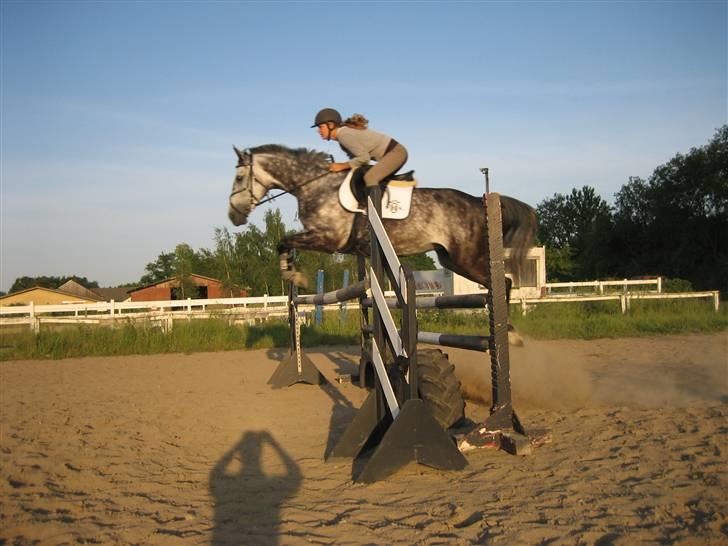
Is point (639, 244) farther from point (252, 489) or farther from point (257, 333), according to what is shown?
point (252, 489)

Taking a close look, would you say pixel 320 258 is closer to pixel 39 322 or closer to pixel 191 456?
pixel 39 322

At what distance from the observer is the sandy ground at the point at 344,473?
2.14 meters

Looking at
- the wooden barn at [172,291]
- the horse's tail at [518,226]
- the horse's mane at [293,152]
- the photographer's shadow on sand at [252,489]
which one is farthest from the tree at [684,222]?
the photographer's shadow on sand at [252,489]

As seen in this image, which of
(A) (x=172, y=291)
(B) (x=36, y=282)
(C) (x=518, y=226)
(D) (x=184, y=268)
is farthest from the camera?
(B) (x=36, y=282)

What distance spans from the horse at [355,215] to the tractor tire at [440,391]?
1.71 meters

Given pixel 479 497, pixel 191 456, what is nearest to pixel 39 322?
pixel 191 456

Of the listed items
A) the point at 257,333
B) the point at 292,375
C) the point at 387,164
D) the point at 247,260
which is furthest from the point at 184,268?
the point at 387,164

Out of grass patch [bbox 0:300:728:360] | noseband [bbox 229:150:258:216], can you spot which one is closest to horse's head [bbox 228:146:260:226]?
noseband [bbox 229:150:258:216]

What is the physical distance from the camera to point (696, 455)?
2.79 meters

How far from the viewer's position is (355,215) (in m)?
5.11

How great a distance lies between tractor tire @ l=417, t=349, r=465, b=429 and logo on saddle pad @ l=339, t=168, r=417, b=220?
1795mm

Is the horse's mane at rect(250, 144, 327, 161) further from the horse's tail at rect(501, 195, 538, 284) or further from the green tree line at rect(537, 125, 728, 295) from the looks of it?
the green tree line at rect(537, 125, 728, 295)

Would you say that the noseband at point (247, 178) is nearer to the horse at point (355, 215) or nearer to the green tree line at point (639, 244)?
the horse at point (355, 215)

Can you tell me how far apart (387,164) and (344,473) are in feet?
8.78
